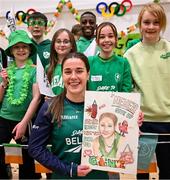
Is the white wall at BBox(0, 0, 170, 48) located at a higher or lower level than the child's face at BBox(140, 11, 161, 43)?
higher

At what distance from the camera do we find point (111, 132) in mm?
1501

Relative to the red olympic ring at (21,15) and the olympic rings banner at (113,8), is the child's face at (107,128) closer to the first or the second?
the olympic rings banner at (113,8)

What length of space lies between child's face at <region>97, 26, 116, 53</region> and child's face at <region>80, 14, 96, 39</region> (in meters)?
0.92

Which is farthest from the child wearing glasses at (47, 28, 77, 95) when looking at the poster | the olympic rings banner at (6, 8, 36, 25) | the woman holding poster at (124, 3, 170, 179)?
the olympic rings banner at (6, 8, 36, 25)

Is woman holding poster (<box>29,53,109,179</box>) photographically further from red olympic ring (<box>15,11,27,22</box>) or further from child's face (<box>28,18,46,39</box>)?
red olympic ring (<box>15,11,27,22</box>)

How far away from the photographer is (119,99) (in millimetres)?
1507

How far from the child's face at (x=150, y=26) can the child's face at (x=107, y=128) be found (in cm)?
83

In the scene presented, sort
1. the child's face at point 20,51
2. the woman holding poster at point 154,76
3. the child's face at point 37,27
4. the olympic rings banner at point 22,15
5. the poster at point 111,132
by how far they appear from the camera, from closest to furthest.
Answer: the poster at point 111,132 < the woman holding poster at point 154,76 < the child's face at point 20,51 < the child's face at point 37,27 < the olympic rings banner at point 22,15

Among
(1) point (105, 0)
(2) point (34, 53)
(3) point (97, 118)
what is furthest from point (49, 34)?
(3) point (97, 118)

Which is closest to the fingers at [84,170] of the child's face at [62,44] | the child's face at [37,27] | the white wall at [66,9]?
the child's face at [62,44]

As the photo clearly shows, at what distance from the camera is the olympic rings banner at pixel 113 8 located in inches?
204

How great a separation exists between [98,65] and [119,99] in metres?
0.82

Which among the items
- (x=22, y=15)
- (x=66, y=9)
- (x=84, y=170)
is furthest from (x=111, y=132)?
(x=22, y=15)

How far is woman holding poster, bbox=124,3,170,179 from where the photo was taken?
2.05m
